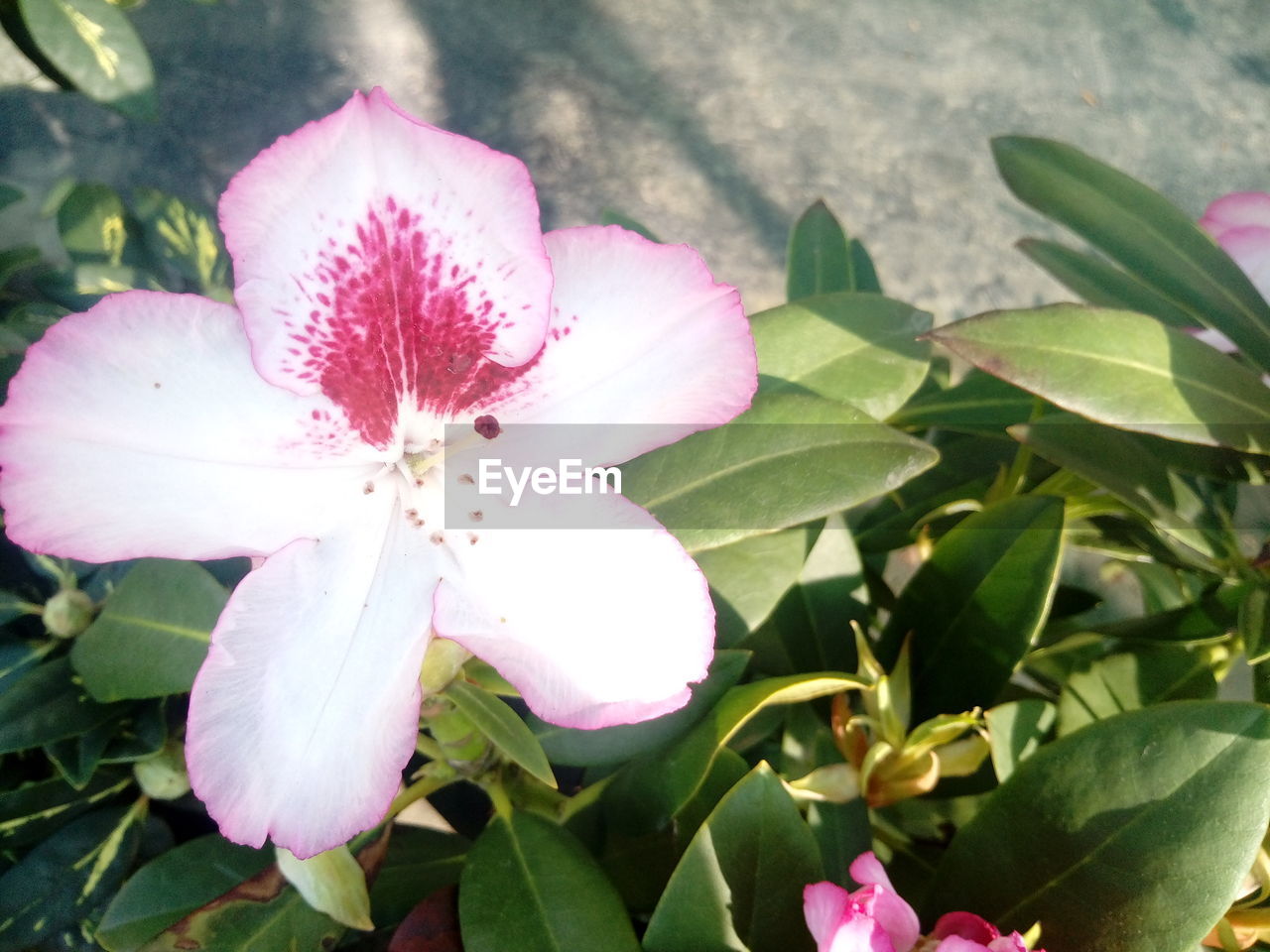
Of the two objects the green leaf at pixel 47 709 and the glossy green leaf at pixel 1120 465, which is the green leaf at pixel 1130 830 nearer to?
the glossy green leaf at pixel 1120 465

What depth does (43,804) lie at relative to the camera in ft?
2.41

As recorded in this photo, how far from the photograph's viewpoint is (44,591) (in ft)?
2.74

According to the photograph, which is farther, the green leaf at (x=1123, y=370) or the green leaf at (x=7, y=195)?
the green leaf at (x=7, y=195)

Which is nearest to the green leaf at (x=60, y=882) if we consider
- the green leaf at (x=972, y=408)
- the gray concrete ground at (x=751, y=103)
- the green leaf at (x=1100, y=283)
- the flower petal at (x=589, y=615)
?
the flower petal at (x=589, y=615)

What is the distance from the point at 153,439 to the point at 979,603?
1.81 ft

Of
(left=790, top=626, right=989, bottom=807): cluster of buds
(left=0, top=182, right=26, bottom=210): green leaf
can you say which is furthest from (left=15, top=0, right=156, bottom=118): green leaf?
(left=790, top=626, right=989, bottom=807): cluster of buds

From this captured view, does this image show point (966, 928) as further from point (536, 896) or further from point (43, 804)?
point (43, 804)

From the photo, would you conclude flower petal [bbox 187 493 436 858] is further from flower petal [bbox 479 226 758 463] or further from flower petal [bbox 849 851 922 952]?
flower petal [bbox 849 851 922 952]

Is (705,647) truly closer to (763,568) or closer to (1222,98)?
(763,568)

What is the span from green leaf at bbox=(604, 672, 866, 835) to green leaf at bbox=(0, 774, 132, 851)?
430 millimetres

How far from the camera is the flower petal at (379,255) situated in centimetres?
40

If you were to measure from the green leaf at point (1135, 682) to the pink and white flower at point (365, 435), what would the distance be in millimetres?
417

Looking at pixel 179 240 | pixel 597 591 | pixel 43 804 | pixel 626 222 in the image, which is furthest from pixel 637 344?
pixel 179 240

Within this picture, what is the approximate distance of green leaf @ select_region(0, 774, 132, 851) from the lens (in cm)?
72
